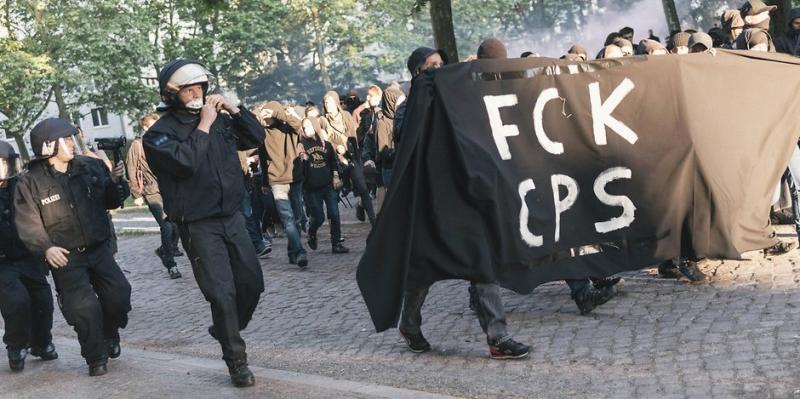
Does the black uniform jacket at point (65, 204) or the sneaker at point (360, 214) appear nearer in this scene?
the black uniform jacket at point (65, 204)

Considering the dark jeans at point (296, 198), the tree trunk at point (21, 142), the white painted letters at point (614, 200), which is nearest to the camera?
the white painted letters at point (614, 200)

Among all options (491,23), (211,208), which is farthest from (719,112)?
(491,23)

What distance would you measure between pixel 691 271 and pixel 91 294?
442 centimetres

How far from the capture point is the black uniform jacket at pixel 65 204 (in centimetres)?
782

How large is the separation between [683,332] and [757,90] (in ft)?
7.02

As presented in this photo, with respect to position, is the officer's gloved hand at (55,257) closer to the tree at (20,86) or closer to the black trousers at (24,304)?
the black trousers at (24,304)

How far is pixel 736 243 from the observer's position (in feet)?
24.4

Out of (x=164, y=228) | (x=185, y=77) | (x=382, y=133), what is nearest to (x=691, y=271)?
(x=185, y=77)

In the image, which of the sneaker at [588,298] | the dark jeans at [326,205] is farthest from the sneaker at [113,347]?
the dark jeans at [326,205]

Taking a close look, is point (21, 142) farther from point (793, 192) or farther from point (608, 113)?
point (608, 113)

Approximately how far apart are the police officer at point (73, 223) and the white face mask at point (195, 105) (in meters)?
1.43

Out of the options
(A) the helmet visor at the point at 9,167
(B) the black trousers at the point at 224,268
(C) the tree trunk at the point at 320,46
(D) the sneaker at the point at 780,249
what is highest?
(C) the tree trunk at the point at 320,46

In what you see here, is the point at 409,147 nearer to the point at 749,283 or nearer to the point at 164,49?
the point at 749,283

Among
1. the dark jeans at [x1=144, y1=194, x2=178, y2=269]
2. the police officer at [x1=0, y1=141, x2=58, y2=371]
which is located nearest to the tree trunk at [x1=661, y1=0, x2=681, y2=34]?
the dark jeans at [x1=144, y1=194, x2=178, y2=269]
